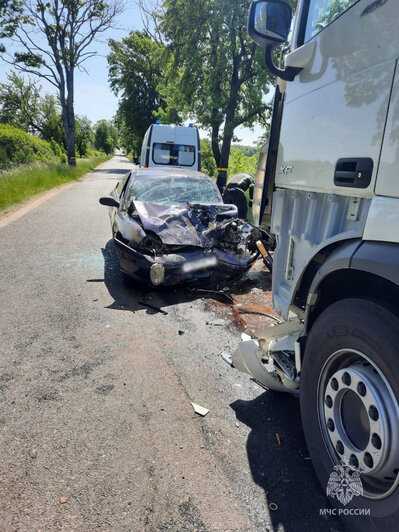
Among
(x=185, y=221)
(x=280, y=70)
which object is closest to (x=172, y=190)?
(x=185, y=221)

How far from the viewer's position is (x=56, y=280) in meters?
5.11

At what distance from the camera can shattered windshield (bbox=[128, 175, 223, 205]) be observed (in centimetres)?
593

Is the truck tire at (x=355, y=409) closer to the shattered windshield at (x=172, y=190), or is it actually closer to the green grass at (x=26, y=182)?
the shattered windshield at (x=172, y=190)

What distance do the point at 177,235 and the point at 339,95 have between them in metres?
3.19

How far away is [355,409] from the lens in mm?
1758

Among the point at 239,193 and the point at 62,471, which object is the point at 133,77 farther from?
the point at 62,471

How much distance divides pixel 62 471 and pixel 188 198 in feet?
15.4

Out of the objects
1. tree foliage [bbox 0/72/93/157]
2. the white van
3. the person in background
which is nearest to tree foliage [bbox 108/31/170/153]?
tree foliage [bbox 0/72/93/157]

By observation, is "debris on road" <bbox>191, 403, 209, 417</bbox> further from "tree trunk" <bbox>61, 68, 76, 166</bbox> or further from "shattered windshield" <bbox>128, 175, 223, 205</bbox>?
"tree trunk" <bbox>61, 68, 76, 166</bbox>

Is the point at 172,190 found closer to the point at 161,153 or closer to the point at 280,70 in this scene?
the point at 280,70

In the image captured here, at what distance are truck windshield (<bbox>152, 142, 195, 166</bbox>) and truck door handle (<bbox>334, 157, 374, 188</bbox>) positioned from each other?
11.2m

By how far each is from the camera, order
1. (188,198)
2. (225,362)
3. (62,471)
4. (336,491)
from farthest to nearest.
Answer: (188,198), (225,362), (62,471), (336,491)

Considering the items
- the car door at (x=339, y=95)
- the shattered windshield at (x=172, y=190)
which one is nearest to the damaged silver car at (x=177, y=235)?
the shattered windshield at (x=172, y=190)

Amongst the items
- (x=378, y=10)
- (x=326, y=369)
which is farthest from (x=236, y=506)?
(x=378, y=10)
